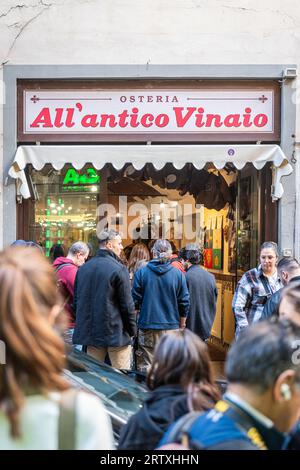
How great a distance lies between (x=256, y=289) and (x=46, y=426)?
487 centimetres

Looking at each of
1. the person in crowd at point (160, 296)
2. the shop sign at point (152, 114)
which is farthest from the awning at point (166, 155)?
the person in crowd at point (160, 296)

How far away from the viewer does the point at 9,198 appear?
817 centimetres

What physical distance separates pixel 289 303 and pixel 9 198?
5.53 meters

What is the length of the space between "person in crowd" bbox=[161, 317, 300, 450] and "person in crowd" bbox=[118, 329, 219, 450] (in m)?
0.72

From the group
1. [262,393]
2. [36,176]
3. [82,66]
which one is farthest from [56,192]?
[262,393]

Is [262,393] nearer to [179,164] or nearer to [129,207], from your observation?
[179,164]

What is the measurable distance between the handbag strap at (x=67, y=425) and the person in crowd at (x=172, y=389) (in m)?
0.91

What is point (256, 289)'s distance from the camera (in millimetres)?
6410

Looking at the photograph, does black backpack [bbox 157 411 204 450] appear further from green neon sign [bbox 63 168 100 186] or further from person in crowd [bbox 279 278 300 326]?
green neon sign [bbox 63 168 100 186]

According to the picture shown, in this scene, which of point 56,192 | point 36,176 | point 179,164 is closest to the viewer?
point 179,164

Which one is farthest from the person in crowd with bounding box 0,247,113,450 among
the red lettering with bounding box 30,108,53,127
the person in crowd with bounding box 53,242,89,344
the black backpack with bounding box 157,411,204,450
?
the red lettering with bounding box 30,108,53,127

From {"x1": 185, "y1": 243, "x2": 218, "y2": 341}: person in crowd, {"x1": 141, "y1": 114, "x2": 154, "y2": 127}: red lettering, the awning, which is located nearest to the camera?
{"x1": 185, "y1": 243, "x2": 218, "y2": 341}: person in crowd

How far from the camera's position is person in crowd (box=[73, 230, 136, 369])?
6566mm

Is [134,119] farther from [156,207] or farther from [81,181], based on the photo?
[156,207]
